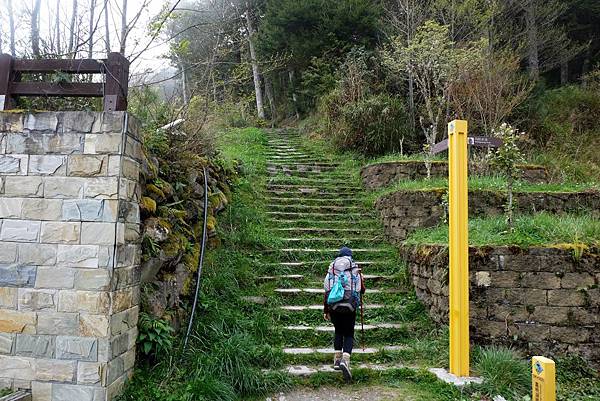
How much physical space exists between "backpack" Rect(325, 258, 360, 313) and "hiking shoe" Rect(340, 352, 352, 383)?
490 millimetres

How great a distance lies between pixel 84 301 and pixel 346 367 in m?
2.68

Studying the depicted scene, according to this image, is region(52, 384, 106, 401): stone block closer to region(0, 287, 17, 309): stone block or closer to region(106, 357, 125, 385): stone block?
region(106, 357, 125, 385): stone block

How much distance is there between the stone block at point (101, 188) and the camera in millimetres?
3930

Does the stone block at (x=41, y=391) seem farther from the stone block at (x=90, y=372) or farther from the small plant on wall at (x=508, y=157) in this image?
the small plant on wall at (x=508, y=157)

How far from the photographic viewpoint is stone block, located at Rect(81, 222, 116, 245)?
3873mm

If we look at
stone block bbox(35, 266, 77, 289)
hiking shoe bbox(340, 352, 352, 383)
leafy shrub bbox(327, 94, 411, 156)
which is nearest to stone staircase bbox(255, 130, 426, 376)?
hiking shoe bbox(340, 352, 352, 383)

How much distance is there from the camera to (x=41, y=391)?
3826 millimetres

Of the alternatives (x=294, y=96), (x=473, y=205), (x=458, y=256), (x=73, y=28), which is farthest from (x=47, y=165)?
(x=294, y=96)

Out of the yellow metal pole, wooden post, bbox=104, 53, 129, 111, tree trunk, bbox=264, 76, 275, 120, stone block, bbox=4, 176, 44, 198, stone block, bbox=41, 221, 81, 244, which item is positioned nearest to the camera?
stone block, bbox=41, 221, 81, 244

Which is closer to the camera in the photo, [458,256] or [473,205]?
[458,256]

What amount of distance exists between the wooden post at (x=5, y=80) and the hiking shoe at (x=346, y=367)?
13.9ft

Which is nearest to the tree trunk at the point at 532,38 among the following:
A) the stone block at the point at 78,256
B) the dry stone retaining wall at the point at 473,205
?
the dry stone retaining wall at the point at 473,205

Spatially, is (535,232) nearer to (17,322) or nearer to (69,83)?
(69,83)

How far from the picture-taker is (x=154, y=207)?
4.62 metres
